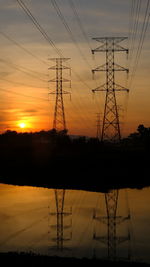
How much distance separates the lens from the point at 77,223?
963 inches

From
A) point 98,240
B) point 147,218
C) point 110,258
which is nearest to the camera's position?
point 110,258

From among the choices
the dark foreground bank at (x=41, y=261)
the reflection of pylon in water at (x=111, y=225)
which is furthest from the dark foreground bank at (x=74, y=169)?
the dark foreground bank at (x=41, y=261)

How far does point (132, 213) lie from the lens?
2781 cm

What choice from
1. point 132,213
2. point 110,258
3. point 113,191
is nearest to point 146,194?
point 113,191

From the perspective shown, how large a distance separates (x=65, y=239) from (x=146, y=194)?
690 inches

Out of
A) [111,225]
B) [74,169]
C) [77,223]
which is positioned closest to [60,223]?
[77,223]

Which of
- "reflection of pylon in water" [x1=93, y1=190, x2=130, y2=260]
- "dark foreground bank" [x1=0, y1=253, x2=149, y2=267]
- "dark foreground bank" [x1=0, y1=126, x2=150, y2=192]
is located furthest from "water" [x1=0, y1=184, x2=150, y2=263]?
"dark foreground bank" [x1=0, y1=126, x2=150, y2=192]

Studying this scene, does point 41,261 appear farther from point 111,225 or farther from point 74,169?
point 74,169

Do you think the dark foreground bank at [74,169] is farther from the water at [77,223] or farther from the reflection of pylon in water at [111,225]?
the reflection of pylon in water at [111,225]

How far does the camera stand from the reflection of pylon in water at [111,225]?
18984mm

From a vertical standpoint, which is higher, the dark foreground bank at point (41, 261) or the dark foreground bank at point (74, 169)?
the dark foreground bank at point (74, 169)

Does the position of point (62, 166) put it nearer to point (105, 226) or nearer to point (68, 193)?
point (68, 193)

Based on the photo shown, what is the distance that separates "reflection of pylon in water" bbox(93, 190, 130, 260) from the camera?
19.0 m

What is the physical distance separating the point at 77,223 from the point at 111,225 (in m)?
1.96
